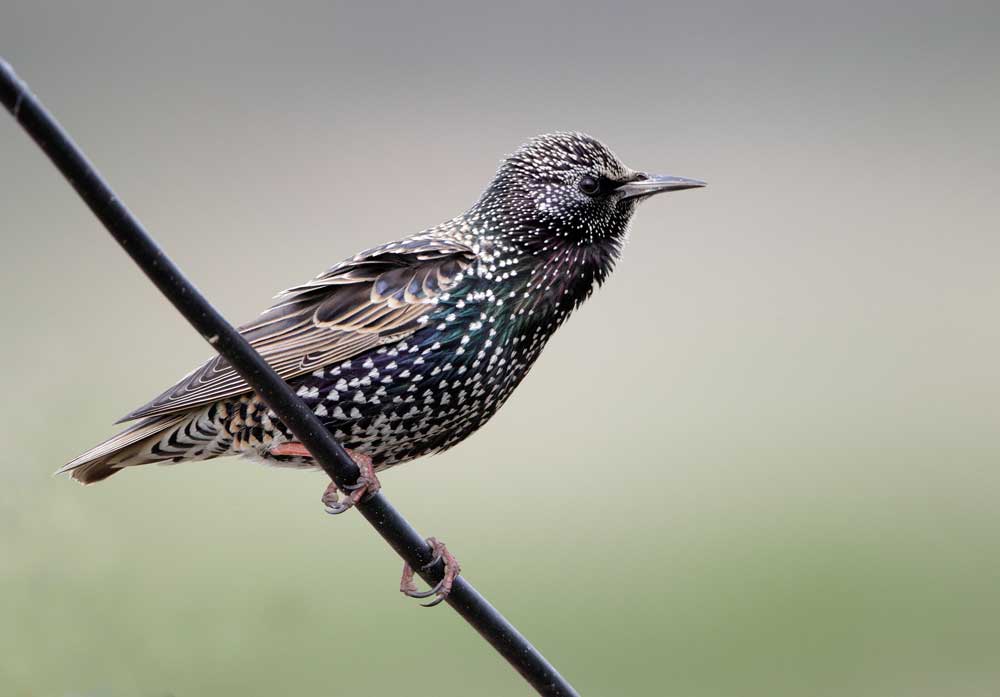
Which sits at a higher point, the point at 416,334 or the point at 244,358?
the point at 244,358

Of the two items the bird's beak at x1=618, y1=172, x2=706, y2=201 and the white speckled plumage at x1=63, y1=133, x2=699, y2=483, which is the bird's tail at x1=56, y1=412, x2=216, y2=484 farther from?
the bird's beak at x1=618, y1=172, x2=706, y2=201

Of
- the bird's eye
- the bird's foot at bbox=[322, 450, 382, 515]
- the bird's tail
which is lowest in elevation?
the bird's foot at bbox=[322, 450, 382, 515]

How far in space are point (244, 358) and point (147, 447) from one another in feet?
4.89

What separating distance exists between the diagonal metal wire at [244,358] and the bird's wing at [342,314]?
0.75m

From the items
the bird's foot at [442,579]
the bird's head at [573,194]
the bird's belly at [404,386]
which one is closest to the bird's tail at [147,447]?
the bird's belly at [404,386]

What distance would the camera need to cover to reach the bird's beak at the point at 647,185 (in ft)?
12.8

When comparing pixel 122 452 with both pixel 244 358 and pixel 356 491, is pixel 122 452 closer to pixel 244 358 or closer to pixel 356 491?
pixel 356 491

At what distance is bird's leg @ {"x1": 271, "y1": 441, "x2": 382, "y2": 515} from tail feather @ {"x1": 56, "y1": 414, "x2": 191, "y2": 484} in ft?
1.08

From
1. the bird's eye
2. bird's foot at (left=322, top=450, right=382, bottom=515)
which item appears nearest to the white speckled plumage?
the bird's eye

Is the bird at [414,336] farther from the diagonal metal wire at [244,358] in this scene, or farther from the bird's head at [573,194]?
the diagonal metal wire at [244,358]

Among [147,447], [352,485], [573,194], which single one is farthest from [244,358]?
[573,194]

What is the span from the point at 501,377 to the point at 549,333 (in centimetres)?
27

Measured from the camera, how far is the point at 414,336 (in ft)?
11.8

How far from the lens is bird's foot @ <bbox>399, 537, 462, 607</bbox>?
10.2 ft
